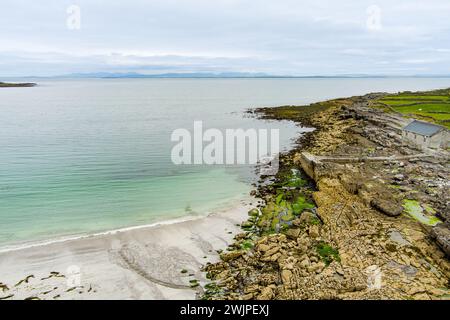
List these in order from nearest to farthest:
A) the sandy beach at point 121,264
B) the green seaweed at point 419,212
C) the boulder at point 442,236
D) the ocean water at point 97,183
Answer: the sandy beach at point 121,264, the boulder at point 442,236, the green seaweed at point 419,212, the ocean water at point 97,183

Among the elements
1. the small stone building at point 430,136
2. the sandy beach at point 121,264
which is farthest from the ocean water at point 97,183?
the small stone building at point 430,136

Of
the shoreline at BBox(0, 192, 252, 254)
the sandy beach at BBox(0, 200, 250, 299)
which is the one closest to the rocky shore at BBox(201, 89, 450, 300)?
the sandy beach at BBox(0, 200, 250, 299)

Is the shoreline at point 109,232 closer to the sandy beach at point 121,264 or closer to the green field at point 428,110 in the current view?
the sandy beach at point 121,264

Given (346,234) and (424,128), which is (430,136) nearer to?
(424,128)

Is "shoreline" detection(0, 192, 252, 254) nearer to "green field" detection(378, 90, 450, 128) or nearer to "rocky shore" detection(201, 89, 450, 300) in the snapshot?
"rocky shore" detection(201, 89, 450, 300)

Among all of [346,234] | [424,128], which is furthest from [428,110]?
[346,234]

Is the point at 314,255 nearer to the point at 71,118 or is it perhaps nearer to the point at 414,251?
the point at 414,251

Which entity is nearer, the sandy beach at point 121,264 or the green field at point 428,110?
the sandy beach at point 121,264
